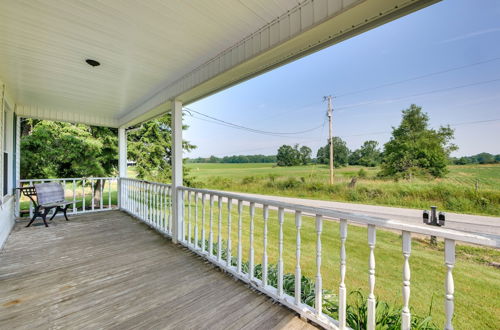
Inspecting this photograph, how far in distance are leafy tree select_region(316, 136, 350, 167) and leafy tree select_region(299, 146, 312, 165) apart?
5.5 inches

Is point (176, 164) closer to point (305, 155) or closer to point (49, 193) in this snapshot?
point (305, 155)

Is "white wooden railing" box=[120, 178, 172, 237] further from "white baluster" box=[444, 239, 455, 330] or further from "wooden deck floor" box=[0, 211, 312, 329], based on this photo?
"white baluster" box=[444, 239, 455, 330]

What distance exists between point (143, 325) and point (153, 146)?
8617 millimetres

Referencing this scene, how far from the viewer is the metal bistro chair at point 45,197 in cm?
455

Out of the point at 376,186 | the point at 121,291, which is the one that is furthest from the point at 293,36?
the point at 121,291

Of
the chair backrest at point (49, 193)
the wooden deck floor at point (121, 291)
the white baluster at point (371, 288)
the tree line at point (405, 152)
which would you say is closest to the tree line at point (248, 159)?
the tree line at point (405, 152)

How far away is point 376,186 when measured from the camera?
2.64 m

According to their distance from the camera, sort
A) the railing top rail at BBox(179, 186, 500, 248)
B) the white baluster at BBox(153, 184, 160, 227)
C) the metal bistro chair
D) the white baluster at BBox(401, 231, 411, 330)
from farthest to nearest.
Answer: the metal bistro chair → the white baluster at BBox(153, 184, 160, 227) → the white baluster at BBox(401, 231, 411, 330) → the railing top rail at BBox(179, 186, 500, 248)

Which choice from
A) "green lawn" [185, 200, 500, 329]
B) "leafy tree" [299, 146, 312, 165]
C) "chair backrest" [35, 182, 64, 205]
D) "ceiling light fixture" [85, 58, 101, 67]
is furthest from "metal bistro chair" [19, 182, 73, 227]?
"leafy tree" [299, 146, 312, 165]

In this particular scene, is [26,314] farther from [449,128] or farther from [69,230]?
[449,128]

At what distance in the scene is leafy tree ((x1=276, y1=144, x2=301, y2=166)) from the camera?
300 centimetres

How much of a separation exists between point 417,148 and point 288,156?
4.68 feet

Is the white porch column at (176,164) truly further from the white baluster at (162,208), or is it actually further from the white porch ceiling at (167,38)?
the white baluster at (162,208)

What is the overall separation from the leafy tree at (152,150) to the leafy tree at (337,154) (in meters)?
7.56
